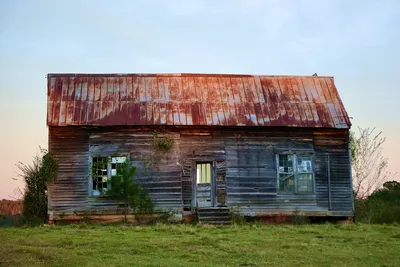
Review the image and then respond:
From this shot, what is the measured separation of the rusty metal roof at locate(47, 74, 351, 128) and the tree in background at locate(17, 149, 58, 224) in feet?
5.04

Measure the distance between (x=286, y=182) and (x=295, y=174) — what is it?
1.64 feet

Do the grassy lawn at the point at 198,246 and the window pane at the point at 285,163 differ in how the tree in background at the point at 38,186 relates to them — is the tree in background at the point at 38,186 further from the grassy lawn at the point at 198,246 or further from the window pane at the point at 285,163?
the window pane at the point at 285,163

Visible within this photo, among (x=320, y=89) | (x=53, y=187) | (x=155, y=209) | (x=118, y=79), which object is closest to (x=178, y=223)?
(x=155, y=209)

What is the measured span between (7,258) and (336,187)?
589 inches

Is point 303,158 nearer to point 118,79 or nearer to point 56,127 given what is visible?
point 118,79

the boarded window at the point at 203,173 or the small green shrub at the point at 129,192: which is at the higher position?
the boarded window at the point at 203,173

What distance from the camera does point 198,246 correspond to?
15.5 meters

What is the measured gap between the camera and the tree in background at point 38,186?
22152 millimetres

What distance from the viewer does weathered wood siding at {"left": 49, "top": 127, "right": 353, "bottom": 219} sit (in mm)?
22578

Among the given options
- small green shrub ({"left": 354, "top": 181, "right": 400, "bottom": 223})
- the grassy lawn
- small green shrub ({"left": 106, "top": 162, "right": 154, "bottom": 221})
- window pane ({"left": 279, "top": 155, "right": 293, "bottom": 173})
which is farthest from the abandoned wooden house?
the grassy lawn

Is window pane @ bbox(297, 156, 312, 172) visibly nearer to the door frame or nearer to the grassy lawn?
the door frame

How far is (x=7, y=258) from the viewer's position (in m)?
13.3

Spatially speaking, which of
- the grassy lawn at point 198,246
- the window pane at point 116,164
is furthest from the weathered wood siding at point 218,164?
the grassy lawn at point 198,246

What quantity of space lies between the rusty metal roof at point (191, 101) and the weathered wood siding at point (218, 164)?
45 centimetres
